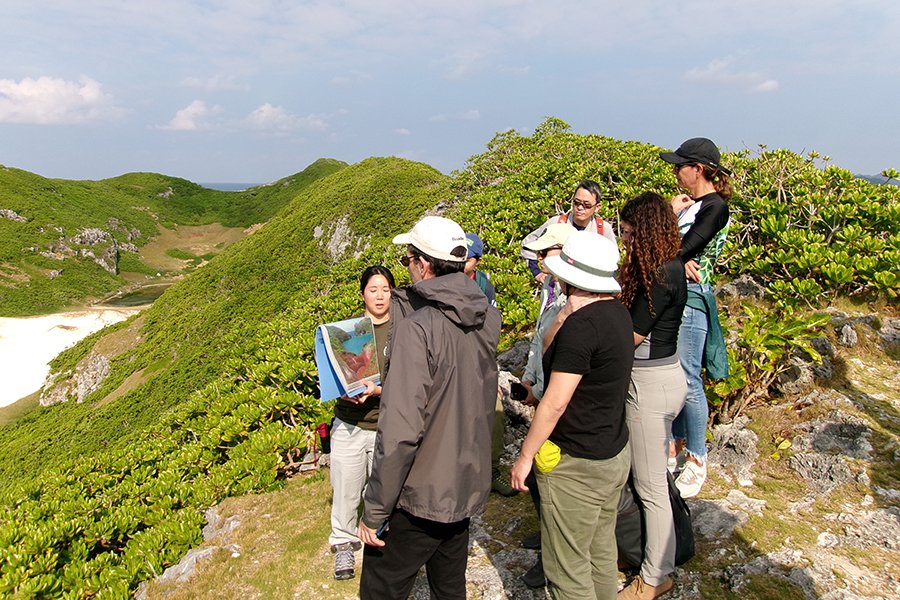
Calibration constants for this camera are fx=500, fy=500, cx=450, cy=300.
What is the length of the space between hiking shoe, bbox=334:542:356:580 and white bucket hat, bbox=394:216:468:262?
9.36 feet

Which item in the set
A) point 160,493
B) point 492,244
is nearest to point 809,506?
point 160,493

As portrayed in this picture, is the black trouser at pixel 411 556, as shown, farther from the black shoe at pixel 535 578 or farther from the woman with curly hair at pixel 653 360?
the woman with curly hair at pixel 653 360

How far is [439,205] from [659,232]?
1963cm

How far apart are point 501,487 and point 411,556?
7.97 ft

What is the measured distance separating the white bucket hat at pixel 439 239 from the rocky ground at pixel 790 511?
269 cm

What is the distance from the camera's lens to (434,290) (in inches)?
101

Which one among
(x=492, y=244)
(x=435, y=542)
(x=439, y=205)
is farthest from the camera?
(x=439, y=205)

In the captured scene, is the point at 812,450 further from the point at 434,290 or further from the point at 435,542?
the point at 434,290

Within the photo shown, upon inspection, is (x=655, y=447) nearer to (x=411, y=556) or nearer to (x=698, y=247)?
(x=698, y=247)

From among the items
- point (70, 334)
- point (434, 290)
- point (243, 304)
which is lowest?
point (70, 334)

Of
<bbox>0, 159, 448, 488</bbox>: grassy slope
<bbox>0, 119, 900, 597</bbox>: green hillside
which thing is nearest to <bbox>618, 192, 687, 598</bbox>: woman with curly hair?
<bbox>0, 119, 900, 597</bbox>: green hillside

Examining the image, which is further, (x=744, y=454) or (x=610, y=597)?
(x=744, y=454)

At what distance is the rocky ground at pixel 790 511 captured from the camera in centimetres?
343

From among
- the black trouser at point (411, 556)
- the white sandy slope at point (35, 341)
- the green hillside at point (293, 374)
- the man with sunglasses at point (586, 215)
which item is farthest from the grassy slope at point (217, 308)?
the black trouser at point (411, 556)
